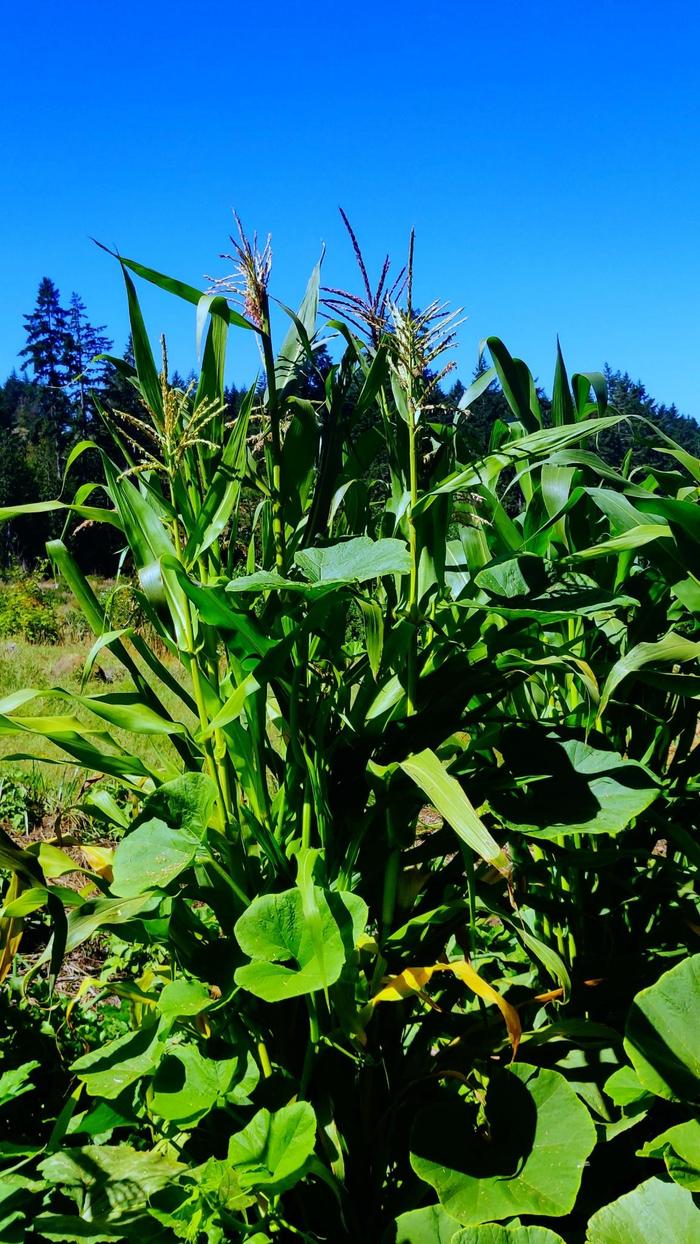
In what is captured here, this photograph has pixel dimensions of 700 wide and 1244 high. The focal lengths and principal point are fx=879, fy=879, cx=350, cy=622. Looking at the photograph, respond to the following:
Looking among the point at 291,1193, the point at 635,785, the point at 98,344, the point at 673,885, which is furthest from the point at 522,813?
the point at 98,344

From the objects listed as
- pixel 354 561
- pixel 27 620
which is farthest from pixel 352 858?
pixel 27 620

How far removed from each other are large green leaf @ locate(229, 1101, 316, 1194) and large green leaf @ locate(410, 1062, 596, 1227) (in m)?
0.16

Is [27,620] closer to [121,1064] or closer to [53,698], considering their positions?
[53,698]

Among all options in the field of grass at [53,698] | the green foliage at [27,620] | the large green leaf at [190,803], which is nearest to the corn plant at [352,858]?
the large green leaf at [190,803]

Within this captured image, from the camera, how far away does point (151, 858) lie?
972mm

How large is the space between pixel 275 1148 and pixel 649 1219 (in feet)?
1.37

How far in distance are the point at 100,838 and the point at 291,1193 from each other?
5.77 ft

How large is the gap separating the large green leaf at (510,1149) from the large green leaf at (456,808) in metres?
0.37

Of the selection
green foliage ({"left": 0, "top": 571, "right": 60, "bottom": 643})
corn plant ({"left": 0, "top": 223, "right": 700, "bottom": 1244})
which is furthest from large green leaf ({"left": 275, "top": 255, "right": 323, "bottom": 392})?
green foliage ({"left": 0, "top": 571, "right": 60, "bottom": 643})

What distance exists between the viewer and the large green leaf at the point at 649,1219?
95 cm

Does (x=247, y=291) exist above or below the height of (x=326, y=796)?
above

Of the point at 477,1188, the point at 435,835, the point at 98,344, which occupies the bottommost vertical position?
the point at 477,1188

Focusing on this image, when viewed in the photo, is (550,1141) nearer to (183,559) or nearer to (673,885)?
(673,885)

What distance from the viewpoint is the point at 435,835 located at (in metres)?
1.16
